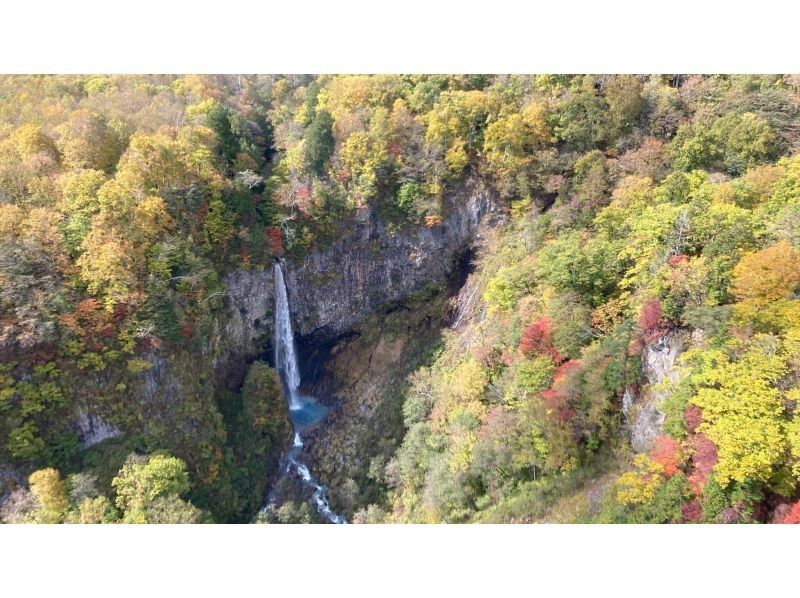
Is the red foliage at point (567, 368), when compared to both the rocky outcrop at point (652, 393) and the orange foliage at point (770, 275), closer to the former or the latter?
the rocky outcrop at point (652, 393)

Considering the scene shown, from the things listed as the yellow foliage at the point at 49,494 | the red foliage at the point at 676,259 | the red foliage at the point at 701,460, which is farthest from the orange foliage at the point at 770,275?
the yellow foliage at the point at 49,494

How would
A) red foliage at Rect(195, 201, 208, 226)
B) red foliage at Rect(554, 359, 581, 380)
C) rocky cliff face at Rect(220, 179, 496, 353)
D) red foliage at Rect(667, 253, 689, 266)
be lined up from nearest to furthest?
red foliage at Rect(667, 253, 689, 266), red foliage at Rect(554, 359, 581, 380), red foliage at Rect(195, 201, 208, 226), rocky cliff face at Rect(220, 179, 496, 353)

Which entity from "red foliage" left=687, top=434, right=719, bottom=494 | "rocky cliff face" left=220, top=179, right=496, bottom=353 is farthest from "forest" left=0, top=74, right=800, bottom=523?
"rocky cliff face" left=220, top=179, right=496, bottom=353

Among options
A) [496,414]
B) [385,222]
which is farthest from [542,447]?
[385,222]

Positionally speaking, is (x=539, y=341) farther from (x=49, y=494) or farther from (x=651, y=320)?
(x=49, y=494)

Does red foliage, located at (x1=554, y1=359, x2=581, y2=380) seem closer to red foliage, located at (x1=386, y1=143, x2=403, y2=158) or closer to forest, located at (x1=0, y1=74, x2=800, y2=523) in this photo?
forest, located at (x1=0, y1=74, x2=800, y2=523)

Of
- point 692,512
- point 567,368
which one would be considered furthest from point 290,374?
point 692,512

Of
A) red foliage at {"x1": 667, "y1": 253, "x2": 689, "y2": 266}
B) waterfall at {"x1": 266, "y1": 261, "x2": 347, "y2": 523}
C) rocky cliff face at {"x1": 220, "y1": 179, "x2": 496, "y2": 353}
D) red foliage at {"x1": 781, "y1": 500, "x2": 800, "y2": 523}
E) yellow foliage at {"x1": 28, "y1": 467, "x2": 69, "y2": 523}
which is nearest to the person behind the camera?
red foliage at {"x1": 781, "y1": 500, "x2": 800, "y2": 523}
